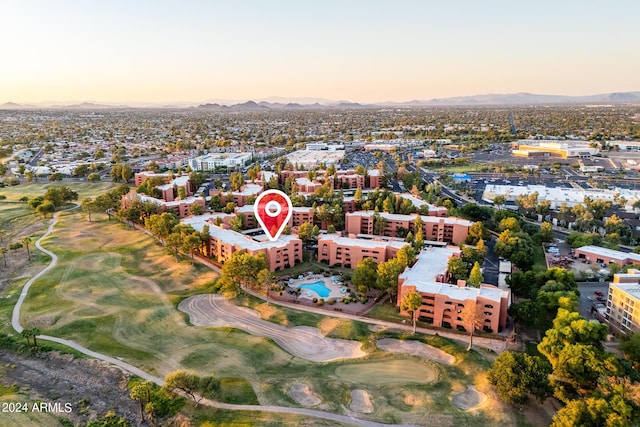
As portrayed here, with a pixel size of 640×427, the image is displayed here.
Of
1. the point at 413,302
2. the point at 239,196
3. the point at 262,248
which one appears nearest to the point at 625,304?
the point at 413,302

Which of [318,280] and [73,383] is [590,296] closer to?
[318,280]

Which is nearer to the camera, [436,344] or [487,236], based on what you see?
[436,344]

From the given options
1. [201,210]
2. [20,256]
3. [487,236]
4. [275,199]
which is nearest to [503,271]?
[487,236]

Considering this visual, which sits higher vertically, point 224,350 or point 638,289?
point 638,289

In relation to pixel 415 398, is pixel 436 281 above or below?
above

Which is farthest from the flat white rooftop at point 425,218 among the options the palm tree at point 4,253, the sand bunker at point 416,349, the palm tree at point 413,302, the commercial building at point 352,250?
the palm tree at point 4,253

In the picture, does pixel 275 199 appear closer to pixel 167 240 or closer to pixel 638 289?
pixel 167 240

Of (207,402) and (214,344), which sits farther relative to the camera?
(214,344)
